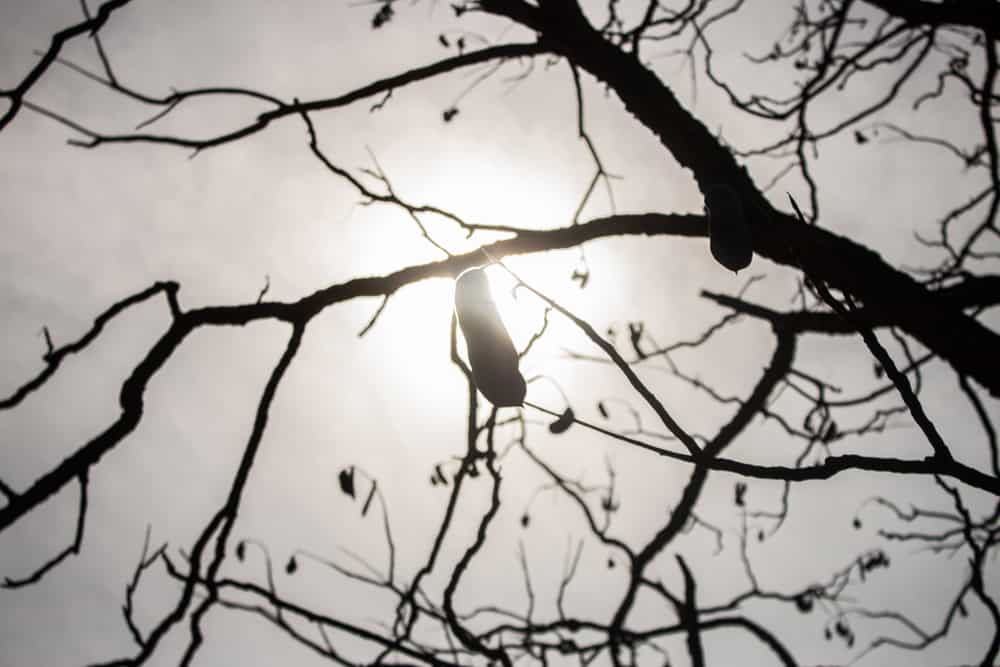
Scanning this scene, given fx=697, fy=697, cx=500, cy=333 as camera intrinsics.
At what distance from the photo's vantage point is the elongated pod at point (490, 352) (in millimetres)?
1242

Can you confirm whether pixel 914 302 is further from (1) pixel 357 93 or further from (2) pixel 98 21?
(2) pixel 98 21

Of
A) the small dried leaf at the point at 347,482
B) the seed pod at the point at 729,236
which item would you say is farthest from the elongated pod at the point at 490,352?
the small dried leaf at the point at 347,482

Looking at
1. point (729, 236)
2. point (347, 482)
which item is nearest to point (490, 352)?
point (729, 236)

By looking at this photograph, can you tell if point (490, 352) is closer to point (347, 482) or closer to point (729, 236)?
point (729, 236)

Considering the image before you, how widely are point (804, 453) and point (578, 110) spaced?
222 cm

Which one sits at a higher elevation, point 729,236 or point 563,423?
point 729,236

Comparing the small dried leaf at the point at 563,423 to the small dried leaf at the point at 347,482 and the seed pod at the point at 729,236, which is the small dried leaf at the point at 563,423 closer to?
the seed pod at the point at 729,236

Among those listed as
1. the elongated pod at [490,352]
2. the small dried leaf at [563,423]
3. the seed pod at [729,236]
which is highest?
the seed pod at [729,236]

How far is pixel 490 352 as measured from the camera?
48.9 inches

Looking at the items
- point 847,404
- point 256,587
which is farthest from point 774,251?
point 256,587

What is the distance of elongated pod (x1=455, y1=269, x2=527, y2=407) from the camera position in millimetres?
1242

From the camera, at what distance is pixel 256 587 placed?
2.53 meters

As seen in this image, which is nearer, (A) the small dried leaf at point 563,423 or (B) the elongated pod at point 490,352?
Answer: (A) the small dried leaf at point 563,423

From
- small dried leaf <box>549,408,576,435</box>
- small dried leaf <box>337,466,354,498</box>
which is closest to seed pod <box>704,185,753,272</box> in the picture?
small dried leaf <box>549,408,576,435</box>
